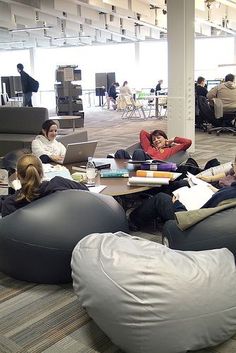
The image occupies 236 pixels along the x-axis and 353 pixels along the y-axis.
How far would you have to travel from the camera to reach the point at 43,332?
2527 millimetres

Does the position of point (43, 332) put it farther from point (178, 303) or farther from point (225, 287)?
point (225, 287)

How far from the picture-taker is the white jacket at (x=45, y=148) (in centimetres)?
492

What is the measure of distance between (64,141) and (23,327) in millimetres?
4201

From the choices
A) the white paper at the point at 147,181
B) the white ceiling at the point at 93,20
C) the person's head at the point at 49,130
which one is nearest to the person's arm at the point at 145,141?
the person's head at the point at 49,130

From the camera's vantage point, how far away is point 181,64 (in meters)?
7.54

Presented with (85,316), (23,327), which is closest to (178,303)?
(85,316)

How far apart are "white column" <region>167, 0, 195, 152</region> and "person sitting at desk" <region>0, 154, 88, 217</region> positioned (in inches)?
193

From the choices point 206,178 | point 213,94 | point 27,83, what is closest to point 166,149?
point 206,178

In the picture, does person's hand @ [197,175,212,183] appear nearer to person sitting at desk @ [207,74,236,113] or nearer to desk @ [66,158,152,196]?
desk @ [66,158,152,196]

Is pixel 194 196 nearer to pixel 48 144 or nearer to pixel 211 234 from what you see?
pixel 211 234

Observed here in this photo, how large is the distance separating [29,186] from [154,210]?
1207 mm

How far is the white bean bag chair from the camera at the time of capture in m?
2.14

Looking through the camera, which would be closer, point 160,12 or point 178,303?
point 178,303

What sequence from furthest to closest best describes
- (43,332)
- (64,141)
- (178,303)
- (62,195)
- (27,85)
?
(27,85)
(64,141)
(62,195)
(43,332)
(178,303)
